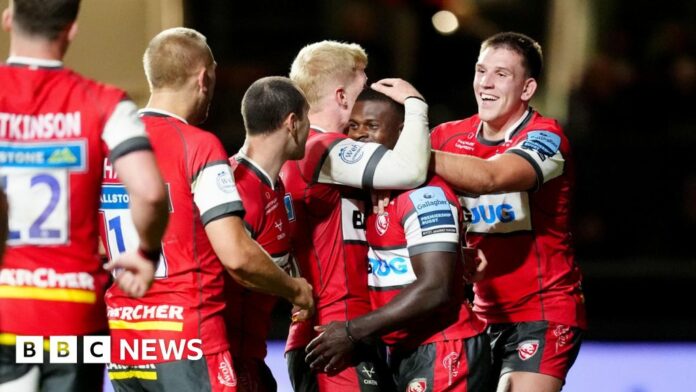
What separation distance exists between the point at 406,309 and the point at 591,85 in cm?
575

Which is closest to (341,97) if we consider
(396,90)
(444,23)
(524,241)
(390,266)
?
(396,90)

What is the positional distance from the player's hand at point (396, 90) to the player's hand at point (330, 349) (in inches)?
37.9

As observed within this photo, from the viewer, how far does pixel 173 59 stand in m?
4.39

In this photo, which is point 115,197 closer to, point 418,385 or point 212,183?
point 212,183

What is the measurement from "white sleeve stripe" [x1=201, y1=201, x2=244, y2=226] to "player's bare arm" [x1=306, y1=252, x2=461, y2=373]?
2.33 ft

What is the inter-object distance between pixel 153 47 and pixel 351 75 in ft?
3.17

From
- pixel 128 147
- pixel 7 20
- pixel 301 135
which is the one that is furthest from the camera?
pixel 301 135

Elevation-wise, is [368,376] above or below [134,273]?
below

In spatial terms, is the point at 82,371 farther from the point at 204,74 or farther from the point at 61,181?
the point at 204,74

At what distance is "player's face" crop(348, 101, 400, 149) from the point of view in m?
4.59

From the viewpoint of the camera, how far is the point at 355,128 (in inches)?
182

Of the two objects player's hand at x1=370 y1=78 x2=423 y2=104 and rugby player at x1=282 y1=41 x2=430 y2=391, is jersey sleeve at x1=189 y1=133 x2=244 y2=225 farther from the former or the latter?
player's hand at x1=370 y1=78 x2=423 y2=104

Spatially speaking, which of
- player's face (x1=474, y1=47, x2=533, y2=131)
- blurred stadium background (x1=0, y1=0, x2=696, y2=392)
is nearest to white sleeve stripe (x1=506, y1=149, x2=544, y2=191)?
player's face (x1=474, y1=47, x2=533, y2=131)

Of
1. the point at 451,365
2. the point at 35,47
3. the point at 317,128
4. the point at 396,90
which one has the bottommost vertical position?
the point at 451,365
